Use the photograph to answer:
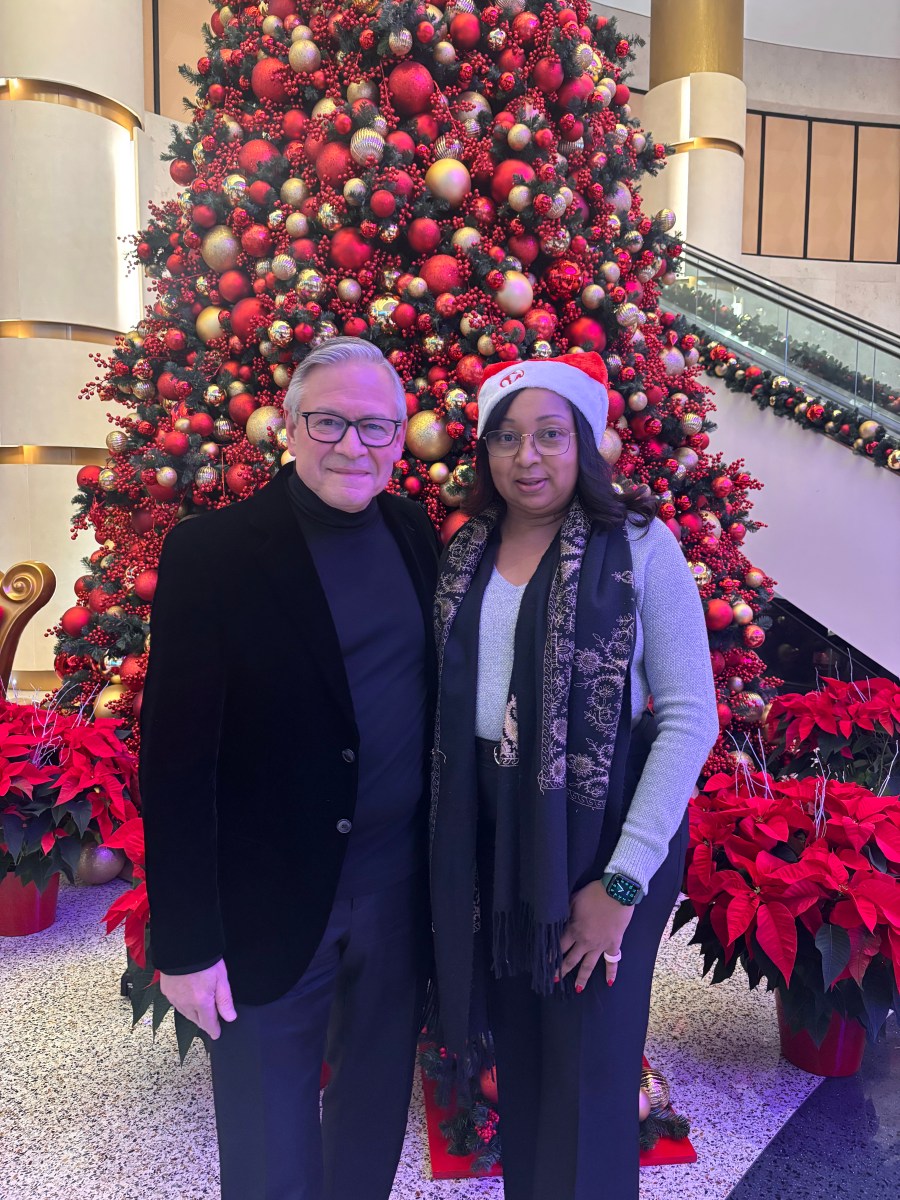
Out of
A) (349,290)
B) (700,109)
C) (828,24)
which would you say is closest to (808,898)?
(349,290)

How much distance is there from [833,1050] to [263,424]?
2.34 meters

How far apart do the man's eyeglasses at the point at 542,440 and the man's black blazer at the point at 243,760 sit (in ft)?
1.30

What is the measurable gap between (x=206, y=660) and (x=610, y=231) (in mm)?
1953

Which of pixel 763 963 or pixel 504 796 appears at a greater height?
pixel 504 796

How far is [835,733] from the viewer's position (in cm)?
333

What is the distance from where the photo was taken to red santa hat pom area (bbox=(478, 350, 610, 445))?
141 centimetres

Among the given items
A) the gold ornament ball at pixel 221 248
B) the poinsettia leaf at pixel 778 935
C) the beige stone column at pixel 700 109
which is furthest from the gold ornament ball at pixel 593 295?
the beige stone column at pixel 700 109

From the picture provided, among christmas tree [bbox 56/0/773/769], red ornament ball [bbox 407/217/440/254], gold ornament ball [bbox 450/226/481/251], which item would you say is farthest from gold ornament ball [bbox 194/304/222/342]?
gold ornament ball [bbox 450/226/481/251]

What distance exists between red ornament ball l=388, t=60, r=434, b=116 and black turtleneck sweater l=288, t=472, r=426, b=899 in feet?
4.82

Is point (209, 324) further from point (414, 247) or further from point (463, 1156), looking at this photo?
point (463, 1156)

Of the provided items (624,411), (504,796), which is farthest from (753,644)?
(504,796)

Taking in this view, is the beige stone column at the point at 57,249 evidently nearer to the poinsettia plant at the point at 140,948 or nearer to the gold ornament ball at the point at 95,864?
the gold ornament ball at the point at 95,864

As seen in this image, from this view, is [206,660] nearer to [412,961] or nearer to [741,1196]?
[412,961]

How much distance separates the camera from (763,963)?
2.09m
